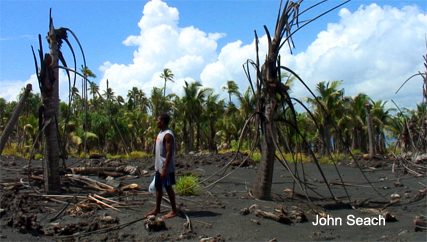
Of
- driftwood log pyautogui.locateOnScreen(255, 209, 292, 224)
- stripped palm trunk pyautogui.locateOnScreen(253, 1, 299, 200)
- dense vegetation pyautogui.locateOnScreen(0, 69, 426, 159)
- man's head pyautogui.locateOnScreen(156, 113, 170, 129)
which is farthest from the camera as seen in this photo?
dense vegetation pyautogui.locateOnScreen(0, 69, 426, 159)

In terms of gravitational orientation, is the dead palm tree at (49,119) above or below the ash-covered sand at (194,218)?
above

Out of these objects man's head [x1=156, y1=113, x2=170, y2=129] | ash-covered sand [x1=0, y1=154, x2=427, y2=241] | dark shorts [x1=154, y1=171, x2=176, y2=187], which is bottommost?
ash-covered sand [x1=0, y1=154, x2=427, y2=241]

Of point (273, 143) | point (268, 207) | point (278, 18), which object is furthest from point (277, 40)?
point (268, 207)

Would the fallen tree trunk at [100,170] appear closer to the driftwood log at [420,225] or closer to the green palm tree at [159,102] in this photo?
the driftwood log at [420,225]

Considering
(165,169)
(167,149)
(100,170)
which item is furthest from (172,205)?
(100,170)

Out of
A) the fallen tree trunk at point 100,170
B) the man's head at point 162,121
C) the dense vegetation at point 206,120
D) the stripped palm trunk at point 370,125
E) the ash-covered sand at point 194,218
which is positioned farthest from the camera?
the dense vegetation at point 206,120

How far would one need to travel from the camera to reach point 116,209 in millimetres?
5887

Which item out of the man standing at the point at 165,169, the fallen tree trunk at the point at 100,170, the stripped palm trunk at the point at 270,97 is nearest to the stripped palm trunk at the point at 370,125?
the fallen tree trunk at the point at 100,170

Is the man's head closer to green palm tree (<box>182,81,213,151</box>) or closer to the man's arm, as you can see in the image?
the man's arm

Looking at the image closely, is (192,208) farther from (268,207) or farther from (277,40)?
(277,40)

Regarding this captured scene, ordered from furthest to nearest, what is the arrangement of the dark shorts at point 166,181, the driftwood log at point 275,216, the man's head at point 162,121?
1. the man's head at point 162,121
2. the dark shorts at point 166,181
3. the driftwood log at point 275,216

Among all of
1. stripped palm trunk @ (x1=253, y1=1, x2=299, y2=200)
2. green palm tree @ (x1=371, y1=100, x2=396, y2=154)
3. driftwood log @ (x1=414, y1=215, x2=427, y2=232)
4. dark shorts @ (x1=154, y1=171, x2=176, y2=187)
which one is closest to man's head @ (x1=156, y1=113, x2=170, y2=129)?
dark shorts @ (x1=154, y1=171, x2=176, y2=187)

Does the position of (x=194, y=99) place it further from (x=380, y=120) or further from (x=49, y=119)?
(x=49, y=119)

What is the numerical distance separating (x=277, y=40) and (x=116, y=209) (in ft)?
12.3
